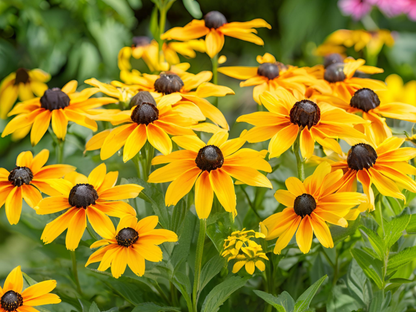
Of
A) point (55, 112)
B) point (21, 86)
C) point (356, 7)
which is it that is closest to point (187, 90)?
point (55, 112)

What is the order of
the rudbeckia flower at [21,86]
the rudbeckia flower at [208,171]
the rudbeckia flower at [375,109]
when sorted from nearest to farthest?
the rudbeckia flower at [208,171]
the rudbeckia flower at [375,109]
the rudbeckia flower at [21,86]

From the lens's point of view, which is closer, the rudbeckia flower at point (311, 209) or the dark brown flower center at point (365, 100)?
the rudbeckia flower at point (311, 209)

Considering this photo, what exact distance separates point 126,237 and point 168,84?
180mm

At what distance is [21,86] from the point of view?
0.80 meters

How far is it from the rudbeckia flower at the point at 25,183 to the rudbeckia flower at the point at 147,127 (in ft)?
0.18

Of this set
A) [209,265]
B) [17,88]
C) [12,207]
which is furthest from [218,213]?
[17,88]

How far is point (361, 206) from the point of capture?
1.33 ft

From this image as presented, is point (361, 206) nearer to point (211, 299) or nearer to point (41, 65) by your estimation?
point (211, 299)

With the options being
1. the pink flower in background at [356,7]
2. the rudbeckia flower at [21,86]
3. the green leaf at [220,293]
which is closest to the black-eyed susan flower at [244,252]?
the green leaf at [220,293]

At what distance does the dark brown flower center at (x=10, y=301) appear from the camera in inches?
15.1

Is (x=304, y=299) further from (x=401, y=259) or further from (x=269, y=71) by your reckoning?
(x=269, y=71)

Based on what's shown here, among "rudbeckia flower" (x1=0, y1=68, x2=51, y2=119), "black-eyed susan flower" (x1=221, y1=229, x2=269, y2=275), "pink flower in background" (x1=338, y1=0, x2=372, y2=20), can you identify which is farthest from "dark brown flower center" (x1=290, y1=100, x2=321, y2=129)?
"pink flower in background" (x1=338, y1=0, x2=372, y2=20)

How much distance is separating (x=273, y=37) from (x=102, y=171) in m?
1.59

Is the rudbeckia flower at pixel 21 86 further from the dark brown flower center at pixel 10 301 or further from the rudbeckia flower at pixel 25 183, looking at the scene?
the dark brown flower center at pixel 10 301
